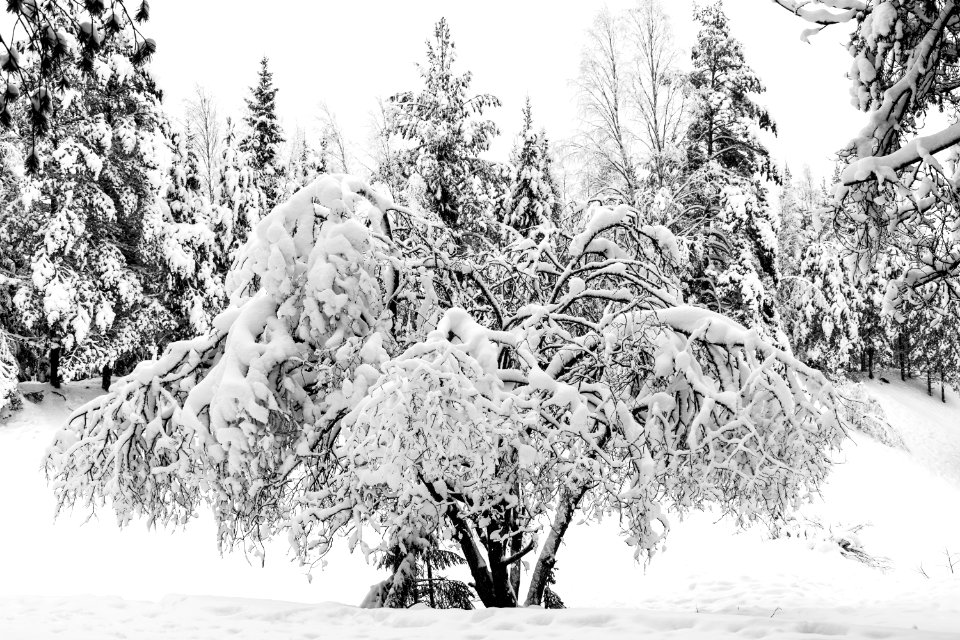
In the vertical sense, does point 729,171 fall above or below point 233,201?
below

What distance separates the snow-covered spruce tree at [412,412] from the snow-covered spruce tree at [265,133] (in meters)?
14.9

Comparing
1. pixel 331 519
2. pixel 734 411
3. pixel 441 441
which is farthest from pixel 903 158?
pixel 331 519

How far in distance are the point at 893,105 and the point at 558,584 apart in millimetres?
9004

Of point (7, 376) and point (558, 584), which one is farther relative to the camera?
point (7, 376)

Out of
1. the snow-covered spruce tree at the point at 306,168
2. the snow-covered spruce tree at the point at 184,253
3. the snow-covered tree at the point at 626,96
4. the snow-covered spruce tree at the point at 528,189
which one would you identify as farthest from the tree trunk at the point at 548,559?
the snow-covered spruce tree at the point at 306,168

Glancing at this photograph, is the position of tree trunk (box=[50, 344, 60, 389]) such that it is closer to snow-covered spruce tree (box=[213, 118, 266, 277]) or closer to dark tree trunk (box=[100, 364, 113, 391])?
dark tree trunk (box=[100, 364, 113, 391])

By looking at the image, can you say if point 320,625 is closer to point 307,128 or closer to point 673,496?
point 673,496

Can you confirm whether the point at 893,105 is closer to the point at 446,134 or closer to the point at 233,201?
the point at 446,134

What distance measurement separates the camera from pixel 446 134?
16656 mm

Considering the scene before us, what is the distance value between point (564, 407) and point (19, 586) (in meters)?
10.1

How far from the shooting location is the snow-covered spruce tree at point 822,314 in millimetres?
32344

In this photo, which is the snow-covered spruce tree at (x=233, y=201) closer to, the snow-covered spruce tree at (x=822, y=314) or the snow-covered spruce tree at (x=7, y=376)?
the snow-covered spruce tree at (x=7, y=376)

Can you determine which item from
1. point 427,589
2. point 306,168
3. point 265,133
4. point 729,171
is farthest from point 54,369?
point 729,171

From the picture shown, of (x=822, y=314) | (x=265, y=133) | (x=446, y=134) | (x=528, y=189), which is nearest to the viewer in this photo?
(x=446, y=134)
